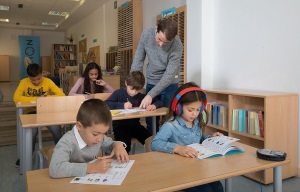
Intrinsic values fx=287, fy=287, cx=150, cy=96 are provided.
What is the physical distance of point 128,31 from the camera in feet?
19.8

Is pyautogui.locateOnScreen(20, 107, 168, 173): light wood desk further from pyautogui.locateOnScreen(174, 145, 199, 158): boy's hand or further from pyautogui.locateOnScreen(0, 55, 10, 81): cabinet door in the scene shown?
pyautogui.locateOnScreen(0, 55, 10, 81): cabinet door

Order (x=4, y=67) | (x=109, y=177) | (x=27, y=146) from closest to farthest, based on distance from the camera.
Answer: (x=109, y=177), (x=27, y=146), (x=4, y=67)

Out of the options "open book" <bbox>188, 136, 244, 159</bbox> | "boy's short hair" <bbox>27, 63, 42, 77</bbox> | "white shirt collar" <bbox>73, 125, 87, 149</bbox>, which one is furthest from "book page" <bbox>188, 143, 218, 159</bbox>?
"boy's short hair" <bbox>27, 63, 42, 77</bbox>

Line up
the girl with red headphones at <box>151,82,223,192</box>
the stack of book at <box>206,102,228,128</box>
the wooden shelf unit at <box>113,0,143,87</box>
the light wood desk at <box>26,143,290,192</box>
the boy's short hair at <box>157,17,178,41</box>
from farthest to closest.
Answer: the wooden shelf unit at <box>113,0,143,87</box> < the stack of book at <box>206,102,228,128</box> < the boy's short hair at <box>157,17,178,41</box> < the girl with red headphones at <box>151,82,223,192</box> < the light wood desk at <box>26,143,290,192</box>

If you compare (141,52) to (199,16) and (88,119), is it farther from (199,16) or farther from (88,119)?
(88,119)

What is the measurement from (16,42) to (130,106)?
1268 cm

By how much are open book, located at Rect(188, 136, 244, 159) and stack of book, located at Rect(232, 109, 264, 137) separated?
1383mm

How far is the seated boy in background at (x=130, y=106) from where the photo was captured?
2.68 metres

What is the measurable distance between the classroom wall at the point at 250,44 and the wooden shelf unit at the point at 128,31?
183cm

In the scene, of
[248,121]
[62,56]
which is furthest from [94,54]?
[248,121]

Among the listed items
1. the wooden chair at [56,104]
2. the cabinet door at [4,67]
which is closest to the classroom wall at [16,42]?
the cabinet door at [4,67]

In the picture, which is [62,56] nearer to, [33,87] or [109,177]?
[33,87]

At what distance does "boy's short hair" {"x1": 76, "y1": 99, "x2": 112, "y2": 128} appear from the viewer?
135 centimetres

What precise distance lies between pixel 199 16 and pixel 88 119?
2.96 m
